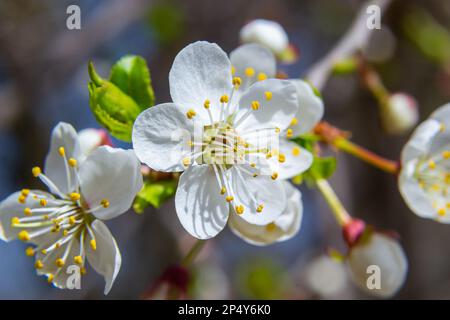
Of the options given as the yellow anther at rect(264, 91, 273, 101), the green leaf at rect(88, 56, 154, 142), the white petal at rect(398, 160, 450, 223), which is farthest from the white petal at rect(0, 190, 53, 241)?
the white petal at rect(398, 160, 450, 223)

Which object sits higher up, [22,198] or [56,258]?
[22,198]

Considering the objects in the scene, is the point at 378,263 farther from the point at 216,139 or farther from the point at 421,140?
the point at 216,139

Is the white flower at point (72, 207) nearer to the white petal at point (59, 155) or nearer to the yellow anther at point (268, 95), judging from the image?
the white petal at point (59, 155)

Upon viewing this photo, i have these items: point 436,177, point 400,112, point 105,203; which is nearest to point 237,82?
point 105,203

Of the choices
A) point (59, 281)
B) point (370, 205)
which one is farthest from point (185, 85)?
point (370, 205)

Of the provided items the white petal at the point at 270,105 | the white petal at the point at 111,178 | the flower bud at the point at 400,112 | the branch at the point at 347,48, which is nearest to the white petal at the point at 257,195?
the white petal at the point at 270,105

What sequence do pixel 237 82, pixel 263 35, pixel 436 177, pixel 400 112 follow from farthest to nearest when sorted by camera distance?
pixel 400 112 → pixel 263 35 → pixel 436 177 → pixel 237 82

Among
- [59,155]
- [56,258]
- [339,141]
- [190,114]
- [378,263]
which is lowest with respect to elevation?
[378,263]
